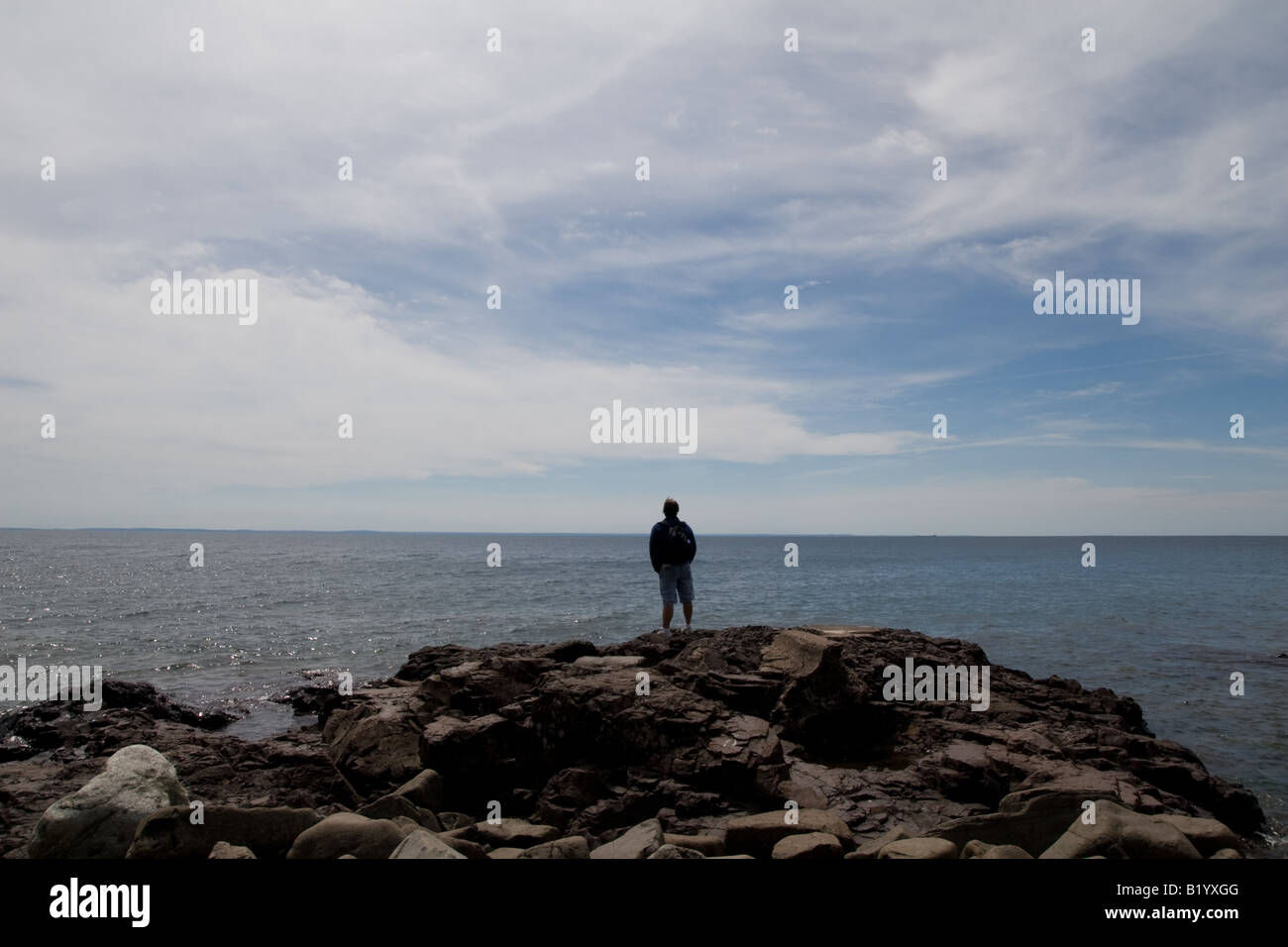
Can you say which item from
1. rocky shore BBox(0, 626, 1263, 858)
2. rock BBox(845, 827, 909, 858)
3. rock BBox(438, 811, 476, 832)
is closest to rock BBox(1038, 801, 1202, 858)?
rocky shore BBox(0, 626, 1263, 858)

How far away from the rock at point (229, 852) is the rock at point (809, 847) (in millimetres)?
4038

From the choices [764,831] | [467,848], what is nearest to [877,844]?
[764,831]

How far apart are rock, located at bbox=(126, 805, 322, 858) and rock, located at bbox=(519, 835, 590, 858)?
200 cm

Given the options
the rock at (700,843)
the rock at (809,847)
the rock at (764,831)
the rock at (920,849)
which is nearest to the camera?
the rock at (920,849)

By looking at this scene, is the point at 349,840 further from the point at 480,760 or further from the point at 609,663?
the point at 609,663

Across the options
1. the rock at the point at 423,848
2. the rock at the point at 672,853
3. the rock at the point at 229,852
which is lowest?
the rock at the point at 672,853

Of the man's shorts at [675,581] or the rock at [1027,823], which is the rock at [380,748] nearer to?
the man's shorts at [675,581]

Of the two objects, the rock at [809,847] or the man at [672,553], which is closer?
the rock at [809,847]

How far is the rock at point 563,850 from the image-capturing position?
5.65m

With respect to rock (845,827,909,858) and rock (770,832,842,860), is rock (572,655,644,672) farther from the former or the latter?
rock (770,832,842,860)

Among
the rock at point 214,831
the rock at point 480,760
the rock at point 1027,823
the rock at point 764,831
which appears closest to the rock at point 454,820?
the rock at point 480,760

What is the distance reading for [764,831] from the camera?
6195 mm

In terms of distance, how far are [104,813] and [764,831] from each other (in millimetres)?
5702
